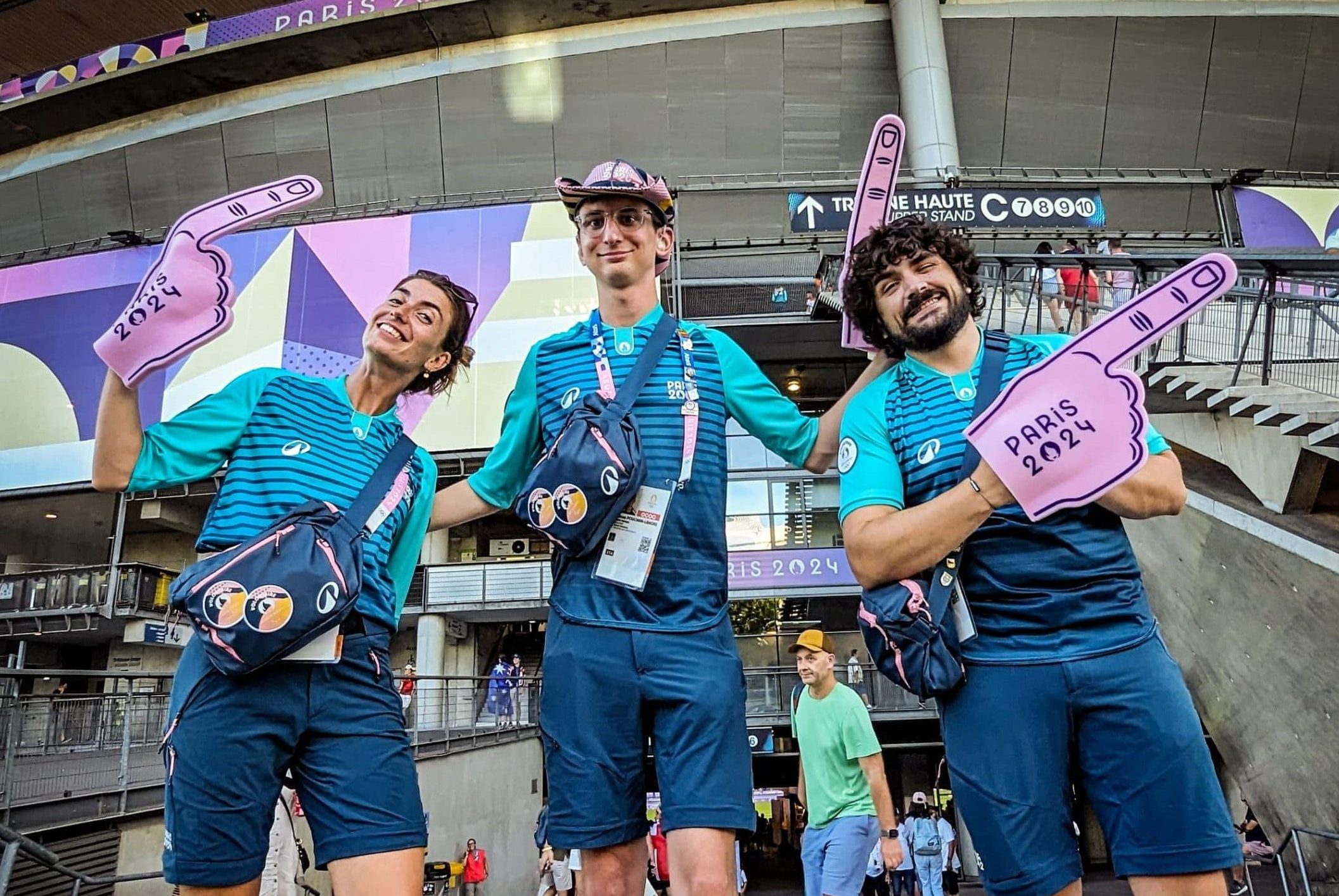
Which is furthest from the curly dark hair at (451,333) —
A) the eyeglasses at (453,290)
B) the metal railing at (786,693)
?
the metal railing at (786,693)

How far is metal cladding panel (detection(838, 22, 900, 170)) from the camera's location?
78.4 ft

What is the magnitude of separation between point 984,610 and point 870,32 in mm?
24978

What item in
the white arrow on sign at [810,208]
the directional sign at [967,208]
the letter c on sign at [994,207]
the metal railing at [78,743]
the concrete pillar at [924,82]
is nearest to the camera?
the metal railing at [78,743]

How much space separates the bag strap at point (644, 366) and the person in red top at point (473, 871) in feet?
37.8

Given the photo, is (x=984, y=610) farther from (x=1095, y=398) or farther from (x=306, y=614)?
(x=306, y=614)

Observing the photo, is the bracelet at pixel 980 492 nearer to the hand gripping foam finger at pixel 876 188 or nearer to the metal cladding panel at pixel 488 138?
the hand gripping foam finger at pixel 876 188

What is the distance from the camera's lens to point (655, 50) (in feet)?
77.4

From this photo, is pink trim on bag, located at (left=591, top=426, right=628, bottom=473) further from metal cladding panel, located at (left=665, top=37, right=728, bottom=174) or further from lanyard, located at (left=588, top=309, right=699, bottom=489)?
metal cladding panel, located at (left=665, top=37, right=728, bottom=174)

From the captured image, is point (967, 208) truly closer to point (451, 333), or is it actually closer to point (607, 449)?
point (451, 333)

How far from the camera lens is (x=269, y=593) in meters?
2.12

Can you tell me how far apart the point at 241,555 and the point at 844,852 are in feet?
13.2

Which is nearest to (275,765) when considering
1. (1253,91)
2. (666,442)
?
(666,442)

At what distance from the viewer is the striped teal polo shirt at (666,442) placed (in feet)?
7.48

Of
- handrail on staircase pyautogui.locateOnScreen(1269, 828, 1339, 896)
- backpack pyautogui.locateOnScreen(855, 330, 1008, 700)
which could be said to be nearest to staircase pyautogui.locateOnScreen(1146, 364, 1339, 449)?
handrail on staircase pyautogui.locateOnScreen(1269, 828, 1339, 896)
